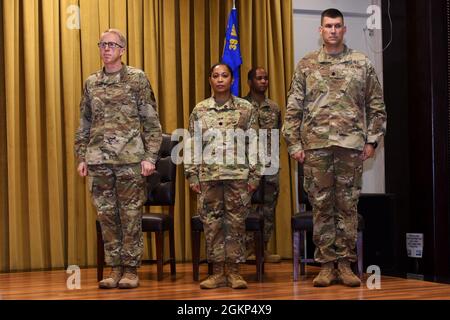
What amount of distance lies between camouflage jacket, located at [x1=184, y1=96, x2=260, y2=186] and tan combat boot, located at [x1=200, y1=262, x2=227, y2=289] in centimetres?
53

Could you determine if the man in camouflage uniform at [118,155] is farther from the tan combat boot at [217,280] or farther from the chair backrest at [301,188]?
the chair backrest at [301,188]

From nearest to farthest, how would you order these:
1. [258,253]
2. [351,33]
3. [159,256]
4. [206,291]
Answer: [206,291]
[258,253]
[159,256]
[351,33]

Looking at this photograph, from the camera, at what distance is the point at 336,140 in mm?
4184

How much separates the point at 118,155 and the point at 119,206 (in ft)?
1.05

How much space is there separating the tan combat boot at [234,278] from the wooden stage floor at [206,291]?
6 centimetres

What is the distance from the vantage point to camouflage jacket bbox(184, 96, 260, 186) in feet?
13.9

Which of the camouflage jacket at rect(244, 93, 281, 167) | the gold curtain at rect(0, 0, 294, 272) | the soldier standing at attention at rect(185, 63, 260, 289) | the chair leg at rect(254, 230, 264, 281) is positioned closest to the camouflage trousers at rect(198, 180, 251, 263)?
the soldier standing at attention at rect(185, 63, 260, 289)

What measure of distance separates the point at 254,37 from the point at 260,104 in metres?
0.87

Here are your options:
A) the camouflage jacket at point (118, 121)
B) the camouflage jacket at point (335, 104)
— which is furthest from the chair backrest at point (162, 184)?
the camouflage jacket at point (335, 104)

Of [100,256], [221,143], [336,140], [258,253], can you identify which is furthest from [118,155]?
[336,140]

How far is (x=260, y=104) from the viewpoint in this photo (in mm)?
5781

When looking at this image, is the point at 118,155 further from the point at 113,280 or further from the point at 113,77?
the point at 113,280

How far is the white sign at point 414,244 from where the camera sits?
16.7 ft

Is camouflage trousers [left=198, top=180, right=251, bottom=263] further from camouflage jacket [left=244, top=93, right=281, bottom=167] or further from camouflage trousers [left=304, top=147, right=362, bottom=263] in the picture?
camouflage jacket [left=244, top=93, right=281, bottom=167]
